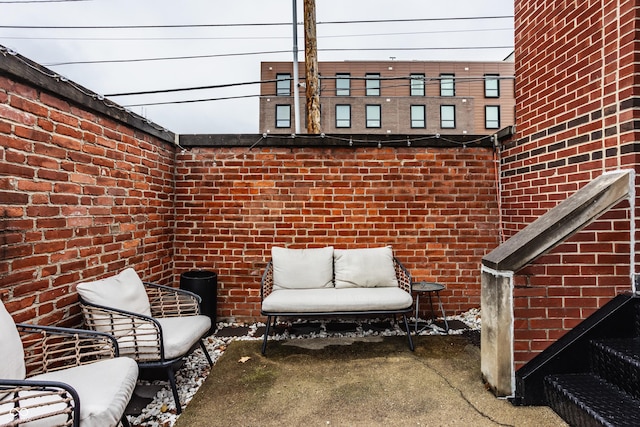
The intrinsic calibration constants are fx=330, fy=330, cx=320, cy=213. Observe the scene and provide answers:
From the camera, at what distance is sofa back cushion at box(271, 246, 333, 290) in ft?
12.1

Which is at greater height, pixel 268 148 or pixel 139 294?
pixel 268 148

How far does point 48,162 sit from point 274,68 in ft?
75.3

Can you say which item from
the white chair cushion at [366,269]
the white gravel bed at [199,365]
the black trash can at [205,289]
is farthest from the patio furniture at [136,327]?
the white chair cushion at [366,269]

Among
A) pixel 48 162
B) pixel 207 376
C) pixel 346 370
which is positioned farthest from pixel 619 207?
pixel 48 162

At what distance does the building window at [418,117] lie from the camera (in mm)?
24234

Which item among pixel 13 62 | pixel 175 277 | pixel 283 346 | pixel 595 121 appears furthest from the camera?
pixel 175 277

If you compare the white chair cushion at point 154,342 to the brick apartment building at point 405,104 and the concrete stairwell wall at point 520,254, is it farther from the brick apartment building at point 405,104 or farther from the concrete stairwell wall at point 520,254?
the brick apartment building at point 405,104

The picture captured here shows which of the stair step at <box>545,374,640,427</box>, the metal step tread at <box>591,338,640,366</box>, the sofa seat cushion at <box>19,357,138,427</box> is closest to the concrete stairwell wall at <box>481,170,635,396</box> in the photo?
the stair step at <box>545,374,640,427</box>

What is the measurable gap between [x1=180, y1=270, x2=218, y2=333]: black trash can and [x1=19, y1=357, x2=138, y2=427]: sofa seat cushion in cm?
166

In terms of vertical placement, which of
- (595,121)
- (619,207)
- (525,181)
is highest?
(595,121)

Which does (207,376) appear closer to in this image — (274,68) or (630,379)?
(630,379)

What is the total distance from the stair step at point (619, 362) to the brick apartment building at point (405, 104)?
74.7 ft

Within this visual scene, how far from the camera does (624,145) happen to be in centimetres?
220

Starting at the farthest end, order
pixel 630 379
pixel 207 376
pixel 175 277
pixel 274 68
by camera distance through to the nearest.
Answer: pixel 274 68
pixel 175 277
pixel 207 376
pixel 630 379
